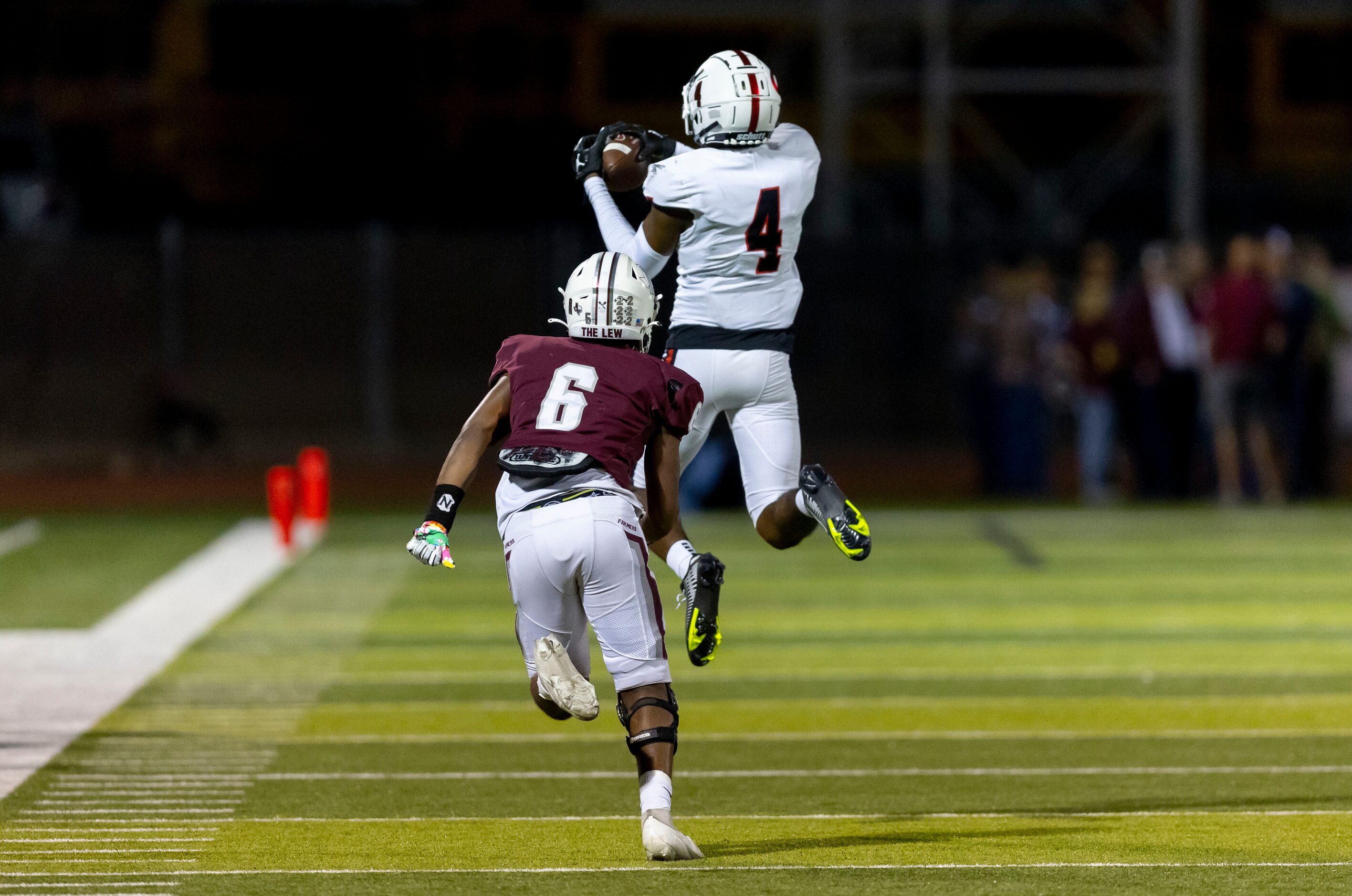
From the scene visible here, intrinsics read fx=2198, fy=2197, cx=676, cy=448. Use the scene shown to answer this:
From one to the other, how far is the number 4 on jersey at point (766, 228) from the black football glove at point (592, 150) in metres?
0.47

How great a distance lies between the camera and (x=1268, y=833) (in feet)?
21.6

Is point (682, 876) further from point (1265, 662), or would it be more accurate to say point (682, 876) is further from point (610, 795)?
point (1265, 662)

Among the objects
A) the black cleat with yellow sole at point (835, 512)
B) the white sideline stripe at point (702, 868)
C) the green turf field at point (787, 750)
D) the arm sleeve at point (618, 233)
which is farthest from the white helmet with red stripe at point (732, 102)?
the white sideline stripe at point (702, 868)

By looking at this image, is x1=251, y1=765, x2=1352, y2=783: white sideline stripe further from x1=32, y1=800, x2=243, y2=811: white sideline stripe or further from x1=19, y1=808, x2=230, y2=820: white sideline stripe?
x1=19, y1=808, x2=230, y2=820: white sideline stripe

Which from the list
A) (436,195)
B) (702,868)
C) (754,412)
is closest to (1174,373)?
(754,412)

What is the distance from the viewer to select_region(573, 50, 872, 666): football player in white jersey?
7.26 meters

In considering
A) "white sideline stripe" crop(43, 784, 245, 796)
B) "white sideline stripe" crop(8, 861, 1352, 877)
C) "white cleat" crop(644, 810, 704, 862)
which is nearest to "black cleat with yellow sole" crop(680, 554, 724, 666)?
"white cleat" crop(644, 810, 704, 862)

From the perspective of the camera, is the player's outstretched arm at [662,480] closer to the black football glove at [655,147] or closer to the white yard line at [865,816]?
the white yard line at [865,816]

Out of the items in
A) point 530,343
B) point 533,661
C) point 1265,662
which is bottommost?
point 1265,662

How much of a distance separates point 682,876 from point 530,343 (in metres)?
1.54

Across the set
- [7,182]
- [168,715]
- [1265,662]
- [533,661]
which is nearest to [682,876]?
[533,661]

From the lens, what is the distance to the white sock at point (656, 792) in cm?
600

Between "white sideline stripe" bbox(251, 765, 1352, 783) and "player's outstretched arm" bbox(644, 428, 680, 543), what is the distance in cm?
157

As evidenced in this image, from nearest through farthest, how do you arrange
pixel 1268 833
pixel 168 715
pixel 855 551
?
pixel 1268 833 < pixel 855 551 < pixel 168 715
